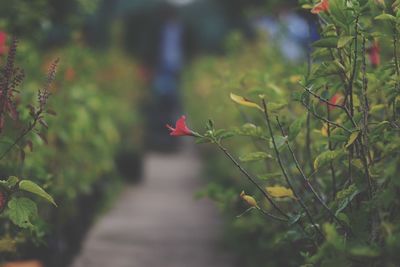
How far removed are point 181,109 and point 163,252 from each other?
9.17 meters

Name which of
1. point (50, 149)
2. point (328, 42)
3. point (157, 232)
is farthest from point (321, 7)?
point (157, 232)

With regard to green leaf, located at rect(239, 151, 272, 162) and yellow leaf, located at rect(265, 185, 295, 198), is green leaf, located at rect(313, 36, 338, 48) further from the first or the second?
yellow leaf, located at rect(265, 185, 295, 198)

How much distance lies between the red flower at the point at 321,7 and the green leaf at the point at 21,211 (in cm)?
113

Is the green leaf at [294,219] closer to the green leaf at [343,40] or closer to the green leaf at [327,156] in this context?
the green leaf at [327,156]

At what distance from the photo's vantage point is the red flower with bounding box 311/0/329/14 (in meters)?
2.00

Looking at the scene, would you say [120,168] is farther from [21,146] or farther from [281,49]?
[21,146]

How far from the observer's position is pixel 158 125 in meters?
12.4

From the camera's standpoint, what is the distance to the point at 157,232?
18.0 ft

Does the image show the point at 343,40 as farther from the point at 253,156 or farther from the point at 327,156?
the point at 253,156

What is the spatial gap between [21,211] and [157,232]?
342cm

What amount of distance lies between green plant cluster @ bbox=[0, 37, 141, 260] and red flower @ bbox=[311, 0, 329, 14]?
89cm

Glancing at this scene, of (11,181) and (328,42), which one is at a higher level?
(328,42)

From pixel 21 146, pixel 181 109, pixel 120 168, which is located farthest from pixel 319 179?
pixel 181 109

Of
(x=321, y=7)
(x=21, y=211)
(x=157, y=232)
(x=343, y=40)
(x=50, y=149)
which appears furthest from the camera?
(x=157, y=232)
